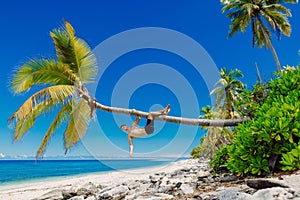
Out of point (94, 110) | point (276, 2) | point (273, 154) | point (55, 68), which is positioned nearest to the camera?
point (273, 154)

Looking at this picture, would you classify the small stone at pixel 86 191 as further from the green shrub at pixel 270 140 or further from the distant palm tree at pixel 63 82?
the green shrub at pixel 270 140

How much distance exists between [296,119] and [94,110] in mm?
5077

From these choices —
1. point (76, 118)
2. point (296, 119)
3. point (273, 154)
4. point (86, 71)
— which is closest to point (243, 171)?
point (273, 154)

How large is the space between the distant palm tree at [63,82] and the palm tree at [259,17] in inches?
636

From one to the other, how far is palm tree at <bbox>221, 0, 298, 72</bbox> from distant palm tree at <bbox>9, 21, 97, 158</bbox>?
16162 millimetres

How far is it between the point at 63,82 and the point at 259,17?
18.9 metres

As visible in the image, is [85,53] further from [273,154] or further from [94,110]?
[273,154]

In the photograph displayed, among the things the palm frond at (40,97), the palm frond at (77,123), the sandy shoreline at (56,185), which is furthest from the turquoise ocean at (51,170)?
the palm frond at (40,97)

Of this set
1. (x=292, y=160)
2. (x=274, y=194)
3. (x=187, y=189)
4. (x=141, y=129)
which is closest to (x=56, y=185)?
(x=141, y=129)

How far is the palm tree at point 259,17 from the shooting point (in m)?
21.6

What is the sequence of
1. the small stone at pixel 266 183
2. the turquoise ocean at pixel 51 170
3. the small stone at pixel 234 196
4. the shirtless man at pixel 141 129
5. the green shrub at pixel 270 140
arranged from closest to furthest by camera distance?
the small stone at pixel 234 196, the small stone at pixel 266 183, the green shrub at pixel 270 140, the shirtless man at pixel 141 129, the turquoise ocean at pixel 51 170

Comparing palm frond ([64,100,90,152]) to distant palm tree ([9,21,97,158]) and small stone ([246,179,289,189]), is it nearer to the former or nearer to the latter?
distant palm tree ([9,21,97,158])

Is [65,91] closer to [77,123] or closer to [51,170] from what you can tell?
[77,123]

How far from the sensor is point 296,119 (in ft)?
13.8
